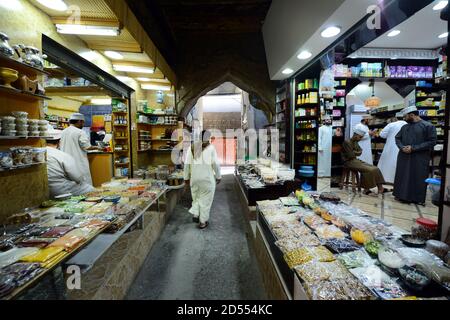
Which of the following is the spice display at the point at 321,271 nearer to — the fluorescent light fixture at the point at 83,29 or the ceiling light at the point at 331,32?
the ceiling light at the point at 331,32

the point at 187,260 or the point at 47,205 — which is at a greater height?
the point at 47,205

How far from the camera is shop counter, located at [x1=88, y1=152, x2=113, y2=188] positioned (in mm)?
5199

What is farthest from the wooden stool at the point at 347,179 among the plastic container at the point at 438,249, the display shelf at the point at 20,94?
the display shelf at the point at 20,94

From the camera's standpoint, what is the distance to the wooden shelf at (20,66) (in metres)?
1.87

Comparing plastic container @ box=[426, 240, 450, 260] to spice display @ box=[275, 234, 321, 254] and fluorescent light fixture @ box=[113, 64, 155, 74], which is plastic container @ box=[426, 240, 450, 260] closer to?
spice display @ box=[275, 234, 321, 254]

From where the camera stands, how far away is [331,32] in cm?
298

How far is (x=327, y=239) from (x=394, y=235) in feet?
1.85

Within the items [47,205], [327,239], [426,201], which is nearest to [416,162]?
[426,201]

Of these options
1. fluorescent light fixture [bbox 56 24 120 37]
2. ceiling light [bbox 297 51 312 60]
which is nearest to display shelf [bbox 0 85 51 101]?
fluorescent light fixture [bbox 56 24 120 37]

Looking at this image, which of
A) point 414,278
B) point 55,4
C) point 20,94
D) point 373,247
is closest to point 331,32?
point 373,247

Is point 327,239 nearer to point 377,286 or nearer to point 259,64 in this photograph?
point 377,286

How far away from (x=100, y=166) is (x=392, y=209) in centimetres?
603

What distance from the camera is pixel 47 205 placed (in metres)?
2.40

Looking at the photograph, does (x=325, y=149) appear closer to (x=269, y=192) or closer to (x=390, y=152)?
(x=390, y=152)
